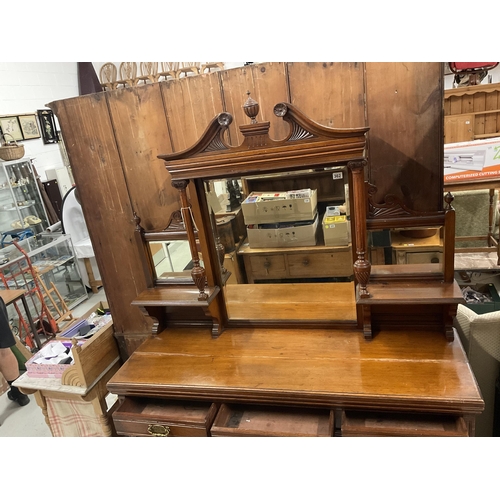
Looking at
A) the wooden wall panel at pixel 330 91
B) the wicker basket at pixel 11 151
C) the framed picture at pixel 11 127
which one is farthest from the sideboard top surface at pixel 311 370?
the framed picture at pixel 11 127

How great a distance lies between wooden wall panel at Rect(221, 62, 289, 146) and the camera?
142 cm

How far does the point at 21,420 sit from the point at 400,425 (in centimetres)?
270

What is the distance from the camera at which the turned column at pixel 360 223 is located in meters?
1.26

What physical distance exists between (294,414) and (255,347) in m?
0.28

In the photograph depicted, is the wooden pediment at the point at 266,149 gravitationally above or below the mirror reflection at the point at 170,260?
above

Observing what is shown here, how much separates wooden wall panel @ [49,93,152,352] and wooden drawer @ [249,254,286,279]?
0.55 meters

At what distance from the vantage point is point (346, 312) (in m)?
1.55

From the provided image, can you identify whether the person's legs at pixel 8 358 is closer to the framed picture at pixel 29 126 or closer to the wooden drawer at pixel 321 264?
the wooden drawer at pixel 321 264

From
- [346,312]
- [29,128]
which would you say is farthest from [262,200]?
[29,128]

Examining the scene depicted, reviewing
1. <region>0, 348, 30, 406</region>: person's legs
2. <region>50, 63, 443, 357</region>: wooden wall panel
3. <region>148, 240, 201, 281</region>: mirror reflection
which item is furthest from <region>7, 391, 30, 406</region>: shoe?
<region>148, 240, 201, 281</region>: mirror reflection

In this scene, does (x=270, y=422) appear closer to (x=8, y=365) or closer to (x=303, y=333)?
(x=303, y=333)

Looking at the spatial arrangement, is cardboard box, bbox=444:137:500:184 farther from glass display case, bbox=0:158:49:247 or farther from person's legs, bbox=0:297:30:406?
glass display case, bbox=0:158:49:247

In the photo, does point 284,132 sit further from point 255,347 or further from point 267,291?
point 255,347

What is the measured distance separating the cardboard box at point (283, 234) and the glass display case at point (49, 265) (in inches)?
114
